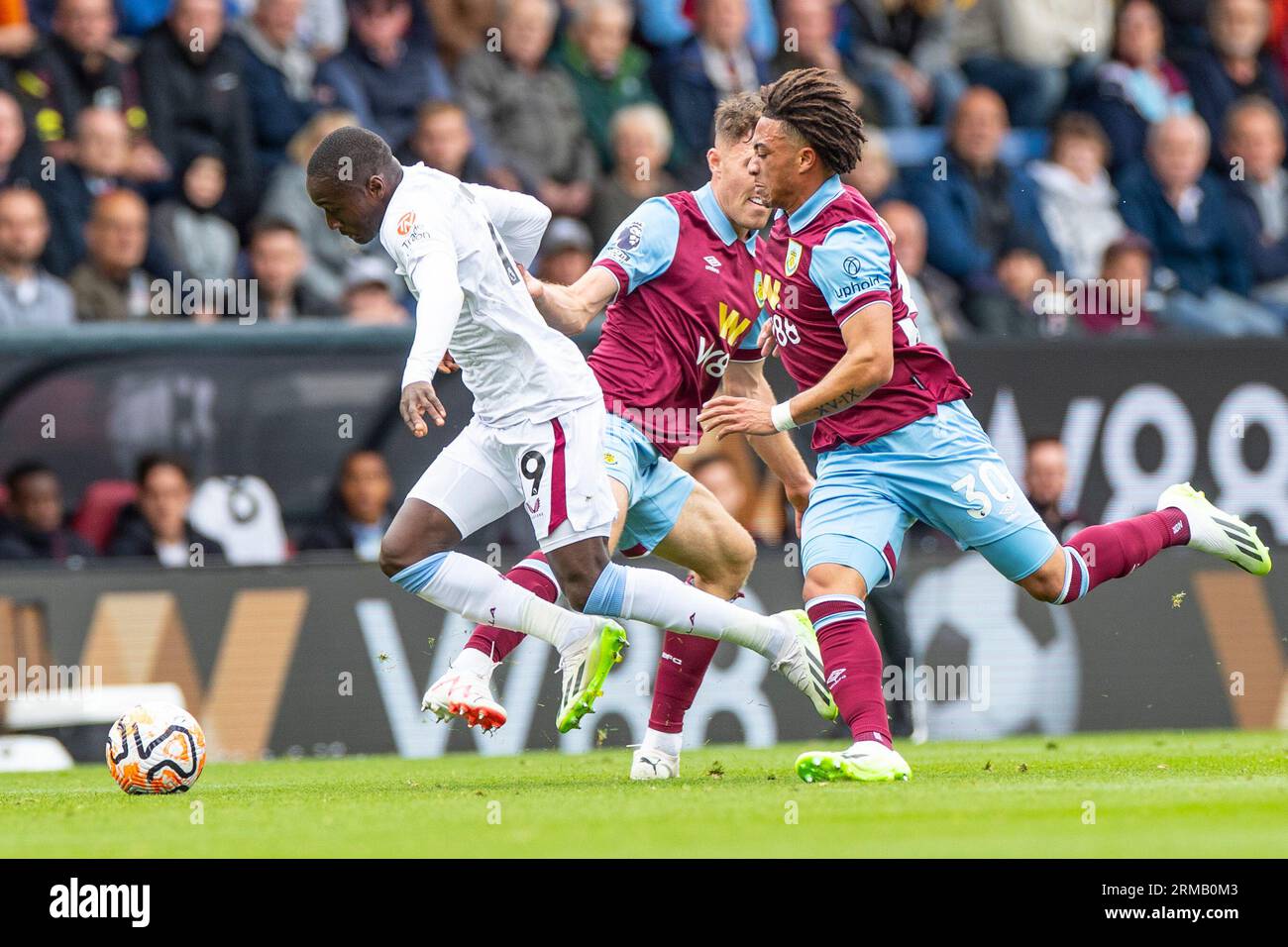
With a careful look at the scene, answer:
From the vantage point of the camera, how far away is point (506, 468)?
26.2 ft

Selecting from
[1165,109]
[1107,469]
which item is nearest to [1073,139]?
[1165,109]

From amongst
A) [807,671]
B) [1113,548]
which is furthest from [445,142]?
[1113,548]

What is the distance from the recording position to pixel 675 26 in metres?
15.3

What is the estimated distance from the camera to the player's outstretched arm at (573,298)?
8.02 metres

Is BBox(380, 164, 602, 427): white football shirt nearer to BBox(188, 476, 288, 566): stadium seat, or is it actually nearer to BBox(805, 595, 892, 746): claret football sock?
BBox(805, 595, 892, 746): claret football sock

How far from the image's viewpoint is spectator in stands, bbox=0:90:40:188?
1282cm

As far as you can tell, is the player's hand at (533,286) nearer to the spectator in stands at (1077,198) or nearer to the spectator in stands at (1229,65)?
the spectator in stands at (1077,198)

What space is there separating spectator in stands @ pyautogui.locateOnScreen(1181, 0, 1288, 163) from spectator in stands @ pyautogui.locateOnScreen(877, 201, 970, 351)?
3.73 metres

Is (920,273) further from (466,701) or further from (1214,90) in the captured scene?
(466,701)

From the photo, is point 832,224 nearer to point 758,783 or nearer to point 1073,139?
point 758,783

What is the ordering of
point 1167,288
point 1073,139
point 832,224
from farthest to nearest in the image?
point 1073,139, point 1167,288, point 832,224

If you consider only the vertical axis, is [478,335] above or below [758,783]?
above

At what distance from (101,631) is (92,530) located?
0.77 m

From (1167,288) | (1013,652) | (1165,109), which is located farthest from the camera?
(1165,109)
